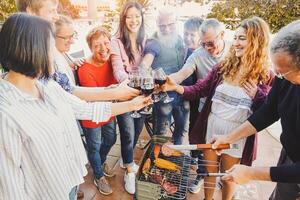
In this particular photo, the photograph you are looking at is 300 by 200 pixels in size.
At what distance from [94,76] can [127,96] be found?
700 mm

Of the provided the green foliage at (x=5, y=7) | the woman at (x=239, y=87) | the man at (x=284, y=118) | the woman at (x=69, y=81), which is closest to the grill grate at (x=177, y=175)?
the man at (x=284, y=118)

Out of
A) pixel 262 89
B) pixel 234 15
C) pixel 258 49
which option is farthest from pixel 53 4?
pixel 234 15

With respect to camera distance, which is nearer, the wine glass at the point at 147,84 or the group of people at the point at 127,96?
the group of people at the point at 127,96

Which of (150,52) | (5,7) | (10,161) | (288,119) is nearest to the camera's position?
(10,161)

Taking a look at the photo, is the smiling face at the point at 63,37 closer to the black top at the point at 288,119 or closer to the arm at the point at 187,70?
the arm at the point at 187,70

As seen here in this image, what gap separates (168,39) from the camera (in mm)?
3092

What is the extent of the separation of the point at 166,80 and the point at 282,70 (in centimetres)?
106

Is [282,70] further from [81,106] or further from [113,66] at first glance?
[113,66]

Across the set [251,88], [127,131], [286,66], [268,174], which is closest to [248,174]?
[268,174]

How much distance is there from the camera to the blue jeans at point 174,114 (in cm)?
317

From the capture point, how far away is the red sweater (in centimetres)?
262

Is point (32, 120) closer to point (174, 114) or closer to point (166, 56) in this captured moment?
point (166, 56)

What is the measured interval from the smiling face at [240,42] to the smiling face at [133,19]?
1164 mm

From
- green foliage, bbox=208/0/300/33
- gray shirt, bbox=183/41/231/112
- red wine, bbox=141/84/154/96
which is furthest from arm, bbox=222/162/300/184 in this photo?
green foliage, bbox=208/0/300/33
